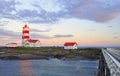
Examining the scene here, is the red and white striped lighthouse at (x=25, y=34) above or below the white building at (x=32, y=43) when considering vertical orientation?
above

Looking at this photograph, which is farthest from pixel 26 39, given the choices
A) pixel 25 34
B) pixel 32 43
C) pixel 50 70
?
pixel 50 70

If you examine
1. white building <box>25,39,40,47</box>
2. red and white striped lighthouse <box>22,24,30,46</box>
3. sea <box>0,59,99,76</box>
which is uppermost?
red and white striped lighthouse <box>22,24,30,46</box>

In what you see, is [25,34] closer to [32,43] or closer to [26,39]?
[26,39]

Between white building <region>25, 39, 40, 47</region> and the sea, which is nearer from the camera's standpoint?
the sea

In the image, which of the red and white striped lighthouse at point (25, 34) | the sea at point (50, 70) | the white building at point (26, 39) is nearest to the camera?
the sea at point (50, 70)

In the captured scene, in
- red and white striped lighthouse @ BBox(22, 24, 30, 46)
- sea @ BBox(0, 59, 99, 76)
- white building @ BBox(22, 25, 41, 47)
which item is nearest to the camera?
sea @ BBox(0, 59, 99, 76)

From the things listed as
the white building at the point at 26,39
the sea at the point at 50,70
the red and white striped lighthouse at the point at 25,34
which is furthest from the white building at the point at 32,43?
the sea at the point at 50,70

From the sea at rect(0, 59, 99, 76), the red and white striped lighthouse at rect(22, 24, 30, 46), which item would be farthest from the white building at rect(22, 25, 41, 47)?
the sea at rect(0, 59, 99, 76)

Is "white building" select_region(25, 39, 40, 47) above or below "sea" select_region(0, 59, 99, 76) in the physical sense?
above

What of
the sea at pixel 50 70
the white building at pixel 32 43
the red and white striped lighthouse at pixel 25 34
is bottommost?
the sea at pixel 50 70

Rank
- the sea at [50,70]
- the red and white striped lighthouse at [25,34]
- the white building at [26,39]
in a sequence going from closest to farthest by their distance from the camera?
the sea at [50,70] → the white building at [26,39] → the red and white striped lighthouse at [25,34]

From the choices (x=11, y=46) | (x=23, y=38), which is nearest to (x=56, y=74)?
(x=23, y=38)

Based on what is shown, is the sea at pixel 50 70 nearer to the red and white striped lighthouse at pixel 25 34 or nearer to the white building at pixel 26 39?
the white building at pixel 26 39

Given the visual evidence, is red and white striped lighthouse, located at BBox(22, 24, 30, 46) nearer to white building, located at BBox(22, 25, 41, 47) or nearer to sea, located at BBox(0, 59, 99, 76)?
white building, located at BBox(22, 25, 41, 47)
